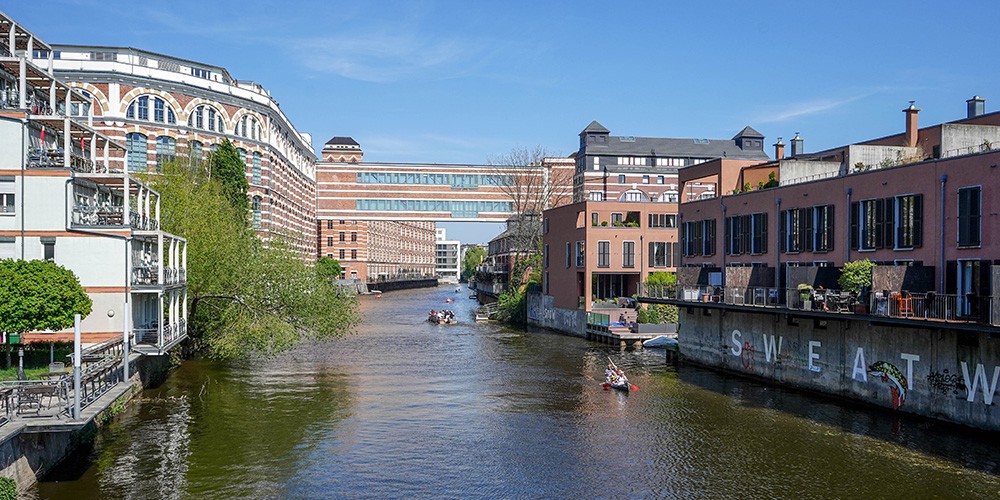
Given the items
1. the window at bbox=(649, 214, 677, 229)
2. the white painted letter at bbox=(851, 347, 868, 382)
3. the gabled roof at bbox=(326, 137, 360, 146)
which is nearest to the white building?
the white painted letter at bbox=(851, 347, 868, 382)

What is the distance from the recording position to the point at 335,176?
Answer: 14050cm

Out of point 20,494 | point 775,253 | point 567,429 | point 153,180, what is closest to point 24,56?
point 153,180

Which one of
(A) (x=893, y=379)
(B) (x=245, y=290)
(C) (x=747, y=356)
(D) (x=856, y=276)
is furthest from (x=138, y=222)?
(A) (x=893, y=379)

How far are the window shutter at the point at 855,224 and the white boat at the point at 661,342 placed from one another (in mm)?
20924

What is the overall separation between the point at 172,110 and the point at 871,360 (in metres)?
72.5

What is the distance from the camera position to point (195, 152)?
255 ft

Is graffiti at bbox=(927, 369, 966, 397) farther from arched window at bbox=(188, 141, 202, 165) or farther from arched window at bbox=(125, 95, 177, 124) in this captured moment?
arched window at bbox=(125, 95, 177, 124)

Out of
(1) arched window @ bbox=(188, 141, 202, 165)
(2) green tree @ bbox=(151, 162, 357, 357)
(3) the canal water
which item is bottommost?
(3) the canal water

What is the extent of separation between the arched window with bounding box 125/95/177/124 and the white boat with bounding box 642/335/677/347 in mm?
54187

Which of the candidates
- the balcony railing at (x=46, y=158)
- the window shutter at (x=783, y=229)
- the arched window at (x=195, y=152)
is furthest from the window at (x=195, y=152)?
the window shutter at (x=783, y=229)

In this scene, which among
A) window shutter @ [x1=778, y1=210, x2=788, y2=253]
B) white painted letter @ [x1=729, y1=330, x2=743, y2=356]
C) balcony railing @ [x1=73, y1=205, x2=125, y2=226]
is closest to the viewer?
balcony railing @ [x1=73, y1=205, x2=125, y2=226]

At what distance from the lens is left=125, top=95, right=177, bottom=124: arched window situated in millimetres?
82125

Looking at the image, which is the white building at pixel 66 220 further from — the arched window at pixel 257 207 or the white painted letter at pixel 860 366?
the arched window at pixel 257 207

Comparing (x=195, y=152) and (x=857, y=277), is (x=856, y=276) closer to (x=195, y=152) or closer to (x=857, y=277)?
(x=857, y=277)
